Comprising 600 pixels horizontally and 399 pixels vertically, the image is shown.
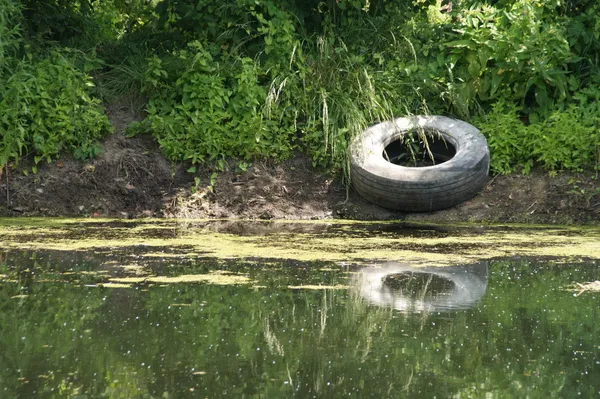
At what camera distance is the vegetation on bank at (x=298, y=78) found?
8.01m

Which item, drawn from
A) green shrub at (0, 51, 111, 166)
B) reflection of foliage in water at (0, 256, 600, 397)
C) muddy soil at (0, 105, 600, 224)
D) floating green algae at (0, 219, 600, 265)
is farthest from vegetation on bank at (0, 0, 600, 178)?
reflection of foliage in water at (0, 256, 600, 397)

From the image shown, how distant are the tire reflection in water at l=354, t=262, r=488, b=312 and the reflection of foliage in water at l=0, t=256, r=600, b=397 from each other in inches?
4.6

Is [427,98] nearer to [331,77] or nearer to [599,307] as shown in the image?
[331,77]

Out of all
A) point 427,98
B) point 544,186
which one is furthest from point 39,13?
point 544,186

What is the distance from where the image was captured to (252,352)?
3.39 m

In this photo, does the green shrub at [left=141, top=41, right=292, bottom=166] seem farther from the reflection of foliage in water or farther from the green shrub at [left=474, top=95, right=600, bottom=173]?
the reflection of foliage in water

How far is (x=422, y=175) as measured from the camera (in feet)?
24.8

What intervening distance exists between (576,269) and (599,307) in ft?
3.22

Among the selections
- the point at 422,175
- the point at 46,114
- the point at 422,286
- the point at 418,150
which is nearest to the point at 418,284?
the point at 422,286

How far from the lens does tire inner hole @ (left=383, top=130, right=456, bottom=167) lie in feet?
27.1

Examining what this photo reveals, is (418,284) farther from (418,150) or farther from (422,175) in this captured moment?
(418,150)

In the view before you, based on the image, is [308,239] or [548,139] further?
[548,139]

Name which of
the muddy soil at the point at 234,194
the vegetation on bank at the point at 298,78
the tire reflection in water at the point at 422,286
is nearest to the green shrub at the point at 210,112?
the vegetation on bank at the point at 298,78

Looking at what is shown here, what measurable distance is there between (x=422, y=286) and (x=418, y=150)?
384 cm
